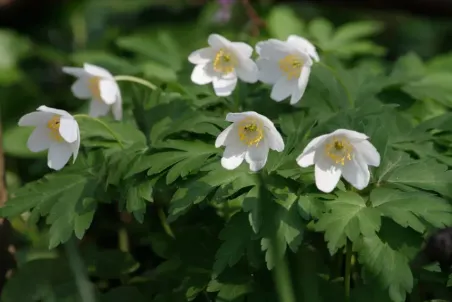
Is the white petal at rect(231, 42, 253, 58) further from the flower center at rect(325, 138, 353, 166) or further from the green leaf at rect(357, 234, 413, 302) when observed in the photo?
the green leaf at rect(357, 234, 413, 302)

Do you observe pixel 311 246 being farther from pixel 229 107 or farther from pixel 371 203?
pixel 229 107

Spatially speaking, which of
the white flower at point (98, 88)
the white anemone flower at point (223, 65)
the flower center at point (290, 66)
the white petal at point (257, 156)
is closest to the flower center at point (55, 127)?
the white flower at point (98, 88)

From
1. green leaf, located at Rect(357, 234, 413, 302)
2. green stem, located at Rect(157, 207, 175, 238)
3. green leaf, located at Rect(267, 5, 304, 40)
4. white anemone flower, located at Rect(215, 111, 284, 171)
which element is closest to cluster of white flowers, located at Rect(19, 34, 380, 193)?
white anemone flower, located at Rect(215, 111, 284, 171)

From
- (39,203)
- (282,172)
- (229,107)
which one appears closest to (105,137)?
(39,203)

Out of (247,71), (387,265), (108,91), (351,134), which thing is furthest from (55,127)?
(387,265)

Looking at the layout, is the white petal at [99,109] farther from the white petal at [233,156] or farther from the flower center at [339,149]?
the flower center at [339,149]
